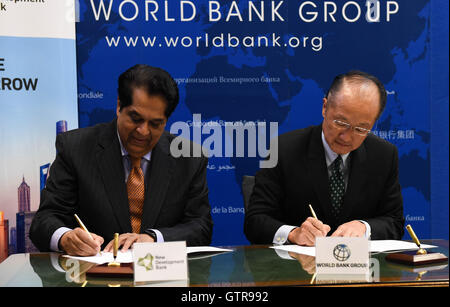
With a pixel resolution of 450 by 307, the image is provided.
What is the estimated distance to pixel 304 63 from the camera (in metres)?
4.09

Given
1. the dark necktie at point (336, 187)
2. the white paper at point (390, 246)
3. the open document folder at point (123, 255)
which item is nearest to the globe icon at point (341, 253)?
the white paper at point (390, 246)

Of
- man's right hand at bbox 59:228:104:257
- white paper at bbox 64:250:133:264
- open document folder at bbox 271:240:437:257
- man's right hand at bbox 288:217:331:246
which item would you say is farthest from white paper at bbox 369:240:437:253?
man's right hand at bbox 59:228:104:257

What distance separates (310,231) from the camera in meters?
2.26

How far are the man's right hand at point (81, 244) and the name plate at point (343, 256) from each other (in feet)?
2.98

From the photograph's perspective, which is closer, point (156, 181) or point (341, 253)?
point (341, 253)

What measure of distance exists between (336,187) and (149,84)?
114 cm

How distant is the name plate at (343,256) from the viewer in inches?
69.2

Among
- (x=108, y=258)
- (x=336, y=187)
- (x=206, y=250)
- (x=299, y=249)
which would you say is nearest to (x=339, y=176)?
(x=336, y=187)

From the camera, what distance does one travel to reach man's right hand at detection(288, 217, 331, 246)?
222 cm

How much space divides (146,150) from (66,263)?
87cm

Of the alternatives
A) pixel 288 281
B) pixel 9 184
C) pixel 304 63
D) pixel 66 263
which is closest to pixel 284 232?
pixel 288 281

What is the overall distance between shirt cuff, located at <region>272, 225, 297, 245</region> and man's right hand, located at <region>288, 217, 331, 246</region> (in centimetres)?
10

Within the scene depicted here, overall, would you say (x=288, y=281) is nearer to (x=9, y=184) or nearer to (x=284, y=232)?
(x=284, y=232)

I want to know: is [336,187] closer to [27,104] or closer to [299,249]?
[299,249]
